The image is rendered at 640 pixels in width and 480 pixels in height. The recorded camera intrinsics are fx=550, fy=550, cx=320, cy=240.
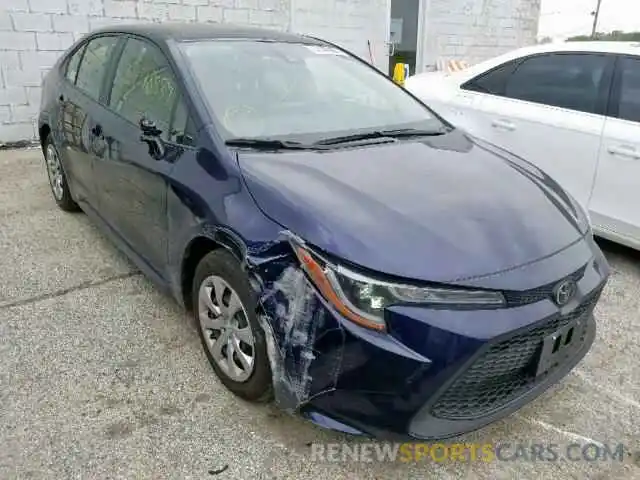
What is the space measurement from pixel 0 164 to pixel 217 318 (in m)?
4.65

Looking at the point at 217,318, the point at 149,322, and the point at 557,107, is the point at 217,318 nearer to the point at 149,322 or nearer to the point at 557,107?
the point at 149,322

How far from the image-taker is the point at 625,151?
11.6 feet

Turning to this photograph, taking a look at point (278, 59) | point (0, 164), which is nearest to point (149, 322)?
point (278, 59)

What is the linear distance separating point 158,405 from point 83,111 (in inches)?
81.6

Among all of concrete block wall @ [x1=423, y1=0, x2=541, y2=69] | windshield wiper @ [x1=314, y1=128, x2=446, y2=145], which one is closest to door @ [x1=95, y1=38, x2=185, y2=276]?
windshield wiper @ [x1=314, y1=128, x2=446, y2=145]

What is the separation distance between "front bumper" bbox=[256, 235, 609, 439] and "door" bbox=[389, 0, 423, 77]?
7847 mm

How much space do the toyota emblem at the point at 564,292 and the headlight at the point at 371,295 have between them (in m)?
0.29

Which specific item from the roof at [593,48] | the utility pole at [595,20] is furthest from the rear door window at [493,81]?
the utility pole at [595,20]

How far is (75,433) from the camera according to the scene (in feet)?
7.13

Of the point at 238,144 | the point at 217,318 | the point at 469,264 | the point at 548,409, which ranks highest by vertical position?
the point at 238,144

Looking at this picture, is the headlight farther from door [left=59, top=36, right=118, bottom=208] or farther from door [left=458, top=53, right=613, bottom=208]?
door [left=458, top=53, right=613, bottom=208]

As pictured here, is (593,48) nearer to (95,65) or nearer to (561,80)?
(561,80)

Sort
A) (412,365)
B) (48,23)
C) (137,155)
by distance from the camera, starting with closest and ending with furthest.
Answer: (412,365) < (137,155) < (48,23)

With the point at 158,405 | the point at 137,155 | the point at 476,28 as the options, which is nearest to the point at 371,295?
the point at 158,405
